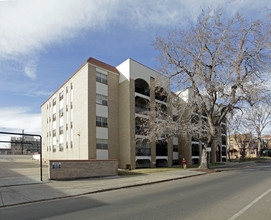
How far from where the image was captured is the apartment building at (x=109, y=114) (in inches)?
950

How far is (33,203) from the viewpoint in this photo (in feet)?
27.8

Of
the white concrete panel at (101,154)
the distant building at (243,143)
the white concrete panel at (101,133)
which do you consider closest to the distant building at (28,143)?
the white concrete panel at (101,154)

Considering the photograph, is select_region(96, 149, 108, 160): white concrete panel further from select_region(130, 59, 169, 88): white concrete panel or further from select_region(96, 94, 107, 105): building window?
select_region(130, 59, 169, 88): white concrete panel

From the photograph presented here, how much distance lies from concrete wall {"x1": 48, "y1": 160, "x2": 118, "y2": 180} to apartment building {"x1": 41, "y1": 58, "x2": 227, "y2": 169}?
657 cm

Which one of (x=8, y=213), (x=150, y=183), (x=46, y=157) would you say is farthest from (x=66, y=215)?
(x=46, y=157)

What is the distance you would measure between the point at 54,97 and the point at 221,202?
32924mm

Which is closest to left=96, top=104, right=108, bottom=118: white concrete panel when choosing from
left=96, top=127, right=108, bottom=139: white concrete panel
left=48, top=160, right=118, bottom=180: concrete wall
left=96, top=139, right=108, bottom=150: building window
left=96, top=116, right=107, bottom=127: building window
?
left=96, top=116, right=107, bottom=127: building window

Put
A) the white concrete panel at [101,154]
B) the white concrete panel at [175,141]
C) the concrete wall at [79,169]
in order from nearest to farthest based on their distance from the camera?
1. the concrete wall at [79,169]
2. the white concrete panel at [101,154]
3. the white concrete panel at [175,141]

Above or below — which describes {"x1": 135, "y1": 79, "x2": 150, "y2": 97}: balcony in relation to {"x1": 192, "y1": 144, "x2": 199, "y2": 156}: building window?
above

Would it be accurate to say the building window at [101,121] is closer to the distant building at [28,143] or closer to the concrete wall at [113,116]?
the concrete wall at [113,116]

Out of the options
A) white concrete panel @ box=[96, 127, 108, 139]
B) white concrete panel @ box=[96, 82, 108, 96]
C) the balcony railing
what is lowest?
the balcony railing

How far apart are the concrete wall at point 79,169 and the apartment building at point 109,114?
6.57 metres

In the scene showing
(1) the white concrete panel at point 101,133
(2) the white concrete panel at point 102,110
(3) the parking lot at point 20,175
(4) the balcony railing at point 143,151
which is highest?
(2) the white concrete panel at point 102,110

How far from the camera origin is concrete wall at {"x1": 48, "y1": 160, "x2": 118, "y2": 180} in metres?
14.3
